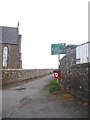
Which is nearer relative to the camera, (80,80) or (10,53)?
(80,80)

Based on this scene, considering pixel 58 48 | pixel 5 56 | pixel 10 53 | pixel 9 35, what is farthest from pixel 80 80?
pixel 9 35

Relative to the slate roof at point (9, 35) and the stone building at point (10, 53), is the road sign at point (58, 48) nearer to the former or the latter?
the stone building at point (10, 53)

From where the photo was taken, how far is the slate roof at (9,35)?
6579cm

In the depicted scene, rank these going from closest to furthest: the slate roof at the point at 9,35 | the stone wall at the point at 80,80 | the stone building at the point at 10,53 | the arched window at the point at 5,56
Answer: the stone wall at the point at 80,80, the stone building at the point at 10,53, the arched window at the point at 5,56, the slate roof at the point at 9,35

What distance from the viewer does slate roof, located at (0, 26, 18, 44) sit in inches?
2590

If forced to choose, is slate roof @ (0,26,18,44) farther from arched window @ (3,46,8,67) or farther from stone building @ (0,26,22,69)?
arched window @ (3,46,8,67)

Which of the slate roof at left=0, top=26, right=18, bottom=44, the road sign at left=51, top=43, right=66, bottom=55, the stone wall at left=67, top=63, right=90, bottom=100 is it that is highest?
the slate roof at left=0, top=26, right=18, bottom=44

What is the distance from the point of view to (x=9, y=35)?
68250 millimetres

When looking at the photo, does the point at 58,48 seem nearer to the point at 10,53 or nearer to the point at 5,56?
the point at 10,53

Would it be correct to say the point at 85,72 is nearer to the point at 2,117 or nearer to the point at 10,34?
the point at 2,117

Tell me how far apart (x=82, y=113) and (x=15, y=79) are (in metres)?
23.6

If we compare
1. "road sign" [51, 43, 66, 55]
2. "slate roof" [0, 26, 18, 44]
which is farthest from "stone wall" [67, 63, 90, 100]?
"slate roof" [0, 26, 18, 44]

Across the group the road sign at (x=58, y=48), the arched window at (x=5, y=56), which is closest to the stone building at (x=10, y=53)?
the arched window at (x=5, y=56)

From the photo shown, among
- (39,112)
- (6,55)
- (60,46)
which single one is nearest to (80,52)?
(39,112)
